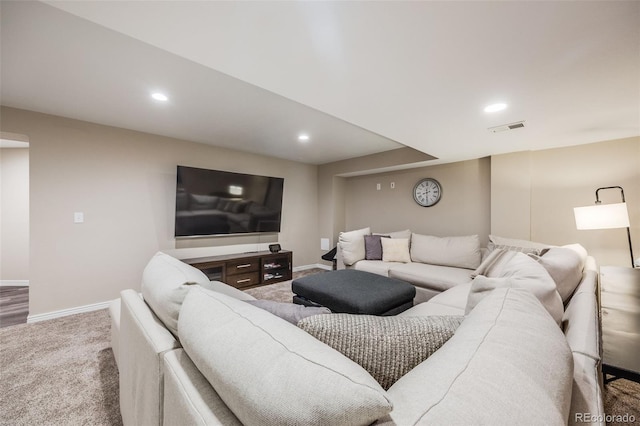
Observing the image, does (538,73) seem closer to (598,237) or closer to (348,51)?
(348,51)

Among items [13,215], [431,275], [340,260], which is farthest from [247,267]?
[13,215]

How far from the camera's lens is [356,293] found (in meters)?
2.24

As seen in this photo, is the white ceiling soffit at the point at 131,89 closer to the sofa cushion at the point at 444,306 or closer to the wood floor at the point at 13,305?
the sofa cushion at the point at 444,306

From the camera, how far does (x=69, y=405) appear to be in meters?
1.52

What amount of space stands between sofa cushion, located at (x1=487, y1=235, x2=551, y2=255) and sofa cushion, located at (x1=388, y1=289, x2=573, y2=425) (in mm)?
2444

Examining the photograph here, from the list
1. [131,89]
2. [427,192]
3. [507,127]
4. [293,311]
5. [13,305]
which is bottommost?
[13,305]

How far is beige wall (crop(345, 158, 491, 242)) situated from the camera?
3713mm

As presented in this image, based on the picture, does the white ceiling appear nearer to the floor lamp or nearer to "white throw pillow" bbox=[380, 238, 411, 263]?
the floor lamp

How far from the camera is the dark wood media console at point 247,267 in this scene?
3580mm

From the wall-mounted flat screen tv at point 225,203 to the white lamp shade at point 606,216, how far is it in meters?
3.96

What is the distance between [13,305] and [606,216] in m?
6.75

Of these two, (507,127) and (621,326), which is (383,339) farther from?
(507,127)

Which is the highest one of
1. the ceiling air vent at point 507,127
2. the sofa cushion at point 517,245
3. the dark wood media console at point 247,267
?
the ceiling air vent at point 507,127

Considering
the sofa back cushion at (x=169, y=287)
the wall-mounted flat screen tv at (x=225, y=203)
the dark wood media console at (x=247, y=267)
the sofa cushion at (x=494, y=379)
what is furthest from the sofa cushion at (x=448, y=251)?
the sofa back cushion at (x=169, y=287)
